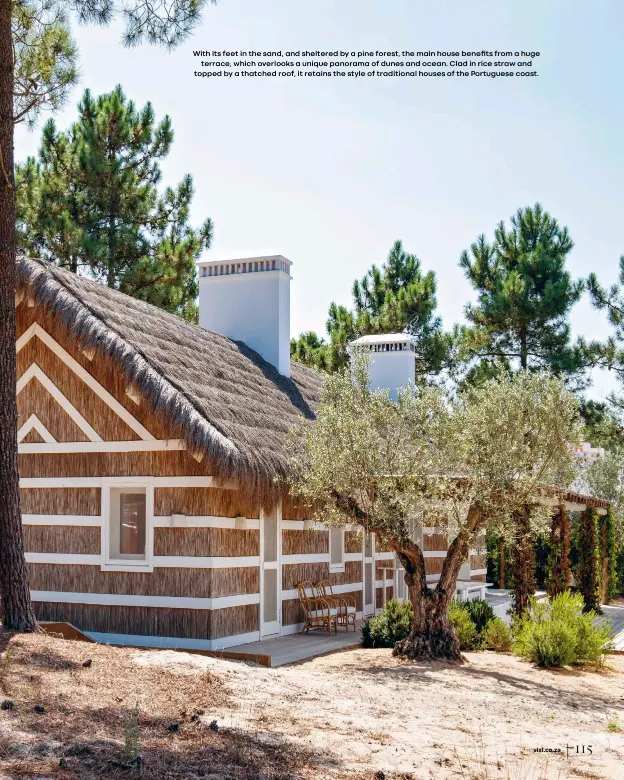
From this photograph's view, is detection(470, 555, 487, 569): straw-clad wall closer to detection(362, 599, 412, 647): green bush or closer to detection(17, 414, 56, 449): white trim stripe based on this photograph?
detection(362, 599, 412, 647): green bush

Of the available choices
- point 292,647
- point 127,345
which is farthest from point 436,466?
point 127,345

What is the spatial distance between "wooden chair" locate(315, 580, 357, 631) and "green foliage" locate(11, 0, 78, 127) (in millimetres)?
7869

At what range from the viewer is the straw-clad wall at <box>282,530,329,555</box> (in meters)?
13.2

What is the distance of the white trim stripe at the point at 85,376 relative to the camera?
1170cm

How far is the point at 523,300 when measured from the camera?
87.9 ft

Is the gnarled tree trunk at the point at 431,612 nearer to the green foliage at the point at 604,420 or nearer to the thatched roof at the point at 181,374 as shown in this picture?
the thatched roof at the point at 181,374

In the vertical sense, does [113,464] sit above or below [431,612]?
above

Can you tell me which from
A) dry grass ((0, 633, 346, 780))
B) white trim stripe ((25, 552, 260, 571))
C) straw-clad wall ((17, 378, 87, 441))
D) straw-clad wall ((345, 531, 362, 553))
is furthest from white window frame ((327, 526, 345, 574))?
dry grass ((0, 633, 346, 780))

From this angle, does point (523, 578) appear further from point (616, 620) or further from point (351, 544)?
point (616, 620)

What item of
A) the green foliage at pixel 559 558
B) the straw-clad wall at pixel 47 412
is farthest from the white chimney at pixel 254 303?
the green foliage at pixel 559 558

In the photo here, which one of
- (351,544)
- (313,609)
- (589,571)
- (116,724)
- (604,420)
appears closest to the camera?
(116,724)

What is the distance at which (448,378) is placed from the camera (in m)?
28.9

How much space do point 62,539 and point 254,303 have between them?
6.73m

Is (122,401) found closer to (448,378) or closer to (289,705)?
(289,705)
